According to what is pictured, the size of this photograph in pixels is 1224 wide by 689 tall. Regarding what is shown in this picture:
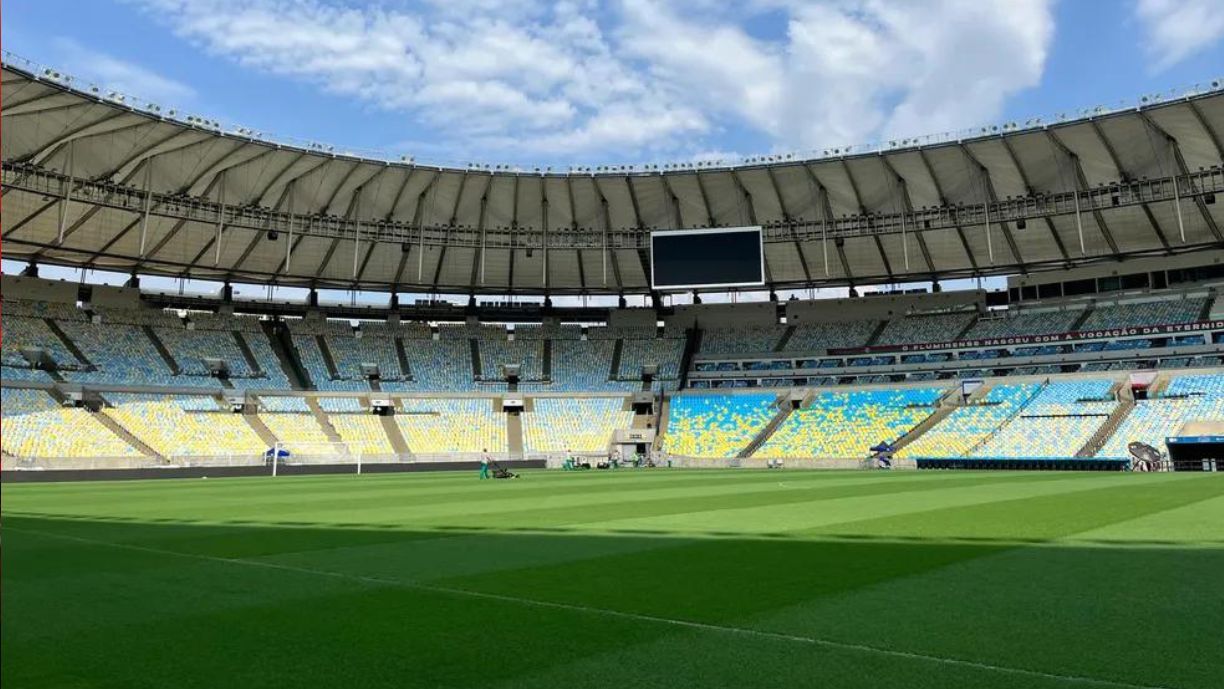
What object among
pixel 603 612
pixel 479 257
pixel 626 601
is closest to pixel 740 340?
pixel 479 257

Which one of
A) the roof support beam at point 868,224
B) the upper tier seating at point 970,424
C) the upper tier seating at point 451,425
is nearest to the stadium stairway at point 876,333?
the roof support beam at point 868,224

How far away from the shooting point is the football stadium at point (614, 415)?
695 centimetres

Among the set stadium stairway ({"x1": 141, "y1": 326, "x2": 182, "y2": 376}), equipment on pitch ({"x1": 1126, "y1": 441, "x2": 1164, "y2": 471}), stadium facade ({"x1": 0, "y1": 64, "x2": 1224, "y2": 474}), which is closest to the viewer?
equipment on pitch ({"x1": 1126, "y1": 441, "x2": 1164, "y2": 471})

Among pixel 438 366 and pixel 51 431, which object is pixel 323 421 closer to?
pixel 438 366

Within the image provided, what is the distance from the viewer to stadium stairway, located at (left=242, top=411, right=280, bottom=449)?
51.0m

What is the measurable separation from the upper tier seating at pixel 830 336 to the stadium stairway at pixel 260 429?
38678mm

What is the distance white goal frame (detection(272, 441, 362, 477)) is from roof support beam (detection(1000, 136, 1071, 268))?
4289 cm

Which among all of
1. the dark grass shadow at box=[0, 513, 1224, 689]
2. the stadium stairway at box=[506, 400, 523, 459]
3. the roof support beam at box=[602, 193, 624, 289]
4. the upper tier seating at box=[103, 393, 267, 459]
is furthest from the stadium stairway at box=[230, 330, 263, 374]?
the dark grass shadow at box=[0, 513, 1224, 689]

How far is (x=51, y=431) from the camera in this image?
43.2 meters

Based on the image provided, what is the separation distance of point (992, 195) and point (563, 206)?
94.6ft

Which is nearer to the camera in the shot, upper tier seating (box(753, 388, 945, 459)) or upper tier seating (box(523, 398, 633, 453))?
upper tier seating (box(753, 388, 945, 459))

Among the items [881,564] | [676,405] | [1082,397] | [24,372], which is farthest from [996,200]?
[24,372]

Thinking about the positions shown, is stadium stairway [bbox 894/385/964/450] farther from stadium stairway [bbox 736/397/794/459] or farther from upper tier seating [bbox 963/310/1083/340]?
stadium stairway [bbox 736/397/794/459]

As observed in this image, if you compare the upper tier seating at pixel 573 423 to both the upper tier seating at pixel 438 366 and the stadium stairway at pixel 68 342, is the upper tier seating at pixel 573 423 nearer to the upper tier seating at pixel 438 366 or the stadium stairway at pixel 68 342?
the upper tier seating at pixel 438 366
